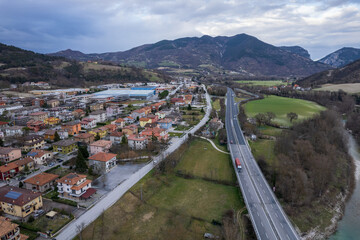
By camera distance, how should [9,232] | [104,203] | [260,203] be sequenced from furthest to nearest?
1. [260,203]
2. [104,203]
3. [9,232]

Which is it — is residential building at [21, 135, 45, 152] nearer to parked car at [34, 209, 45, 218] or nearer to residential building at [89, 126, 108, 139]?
residential building at [89, 126, 108, 139]

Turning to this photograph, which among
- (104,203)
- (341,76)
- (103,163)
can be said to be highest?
(341,76)

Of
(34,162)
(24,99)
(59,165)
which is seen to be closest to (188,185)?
(59,165)

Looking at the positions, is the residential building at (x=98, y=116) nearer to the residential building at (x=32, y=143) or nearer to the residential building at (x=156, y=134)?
the residential building at (x=32, y=143)

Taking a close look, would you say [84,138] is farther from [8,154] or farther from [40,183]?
[40,183]

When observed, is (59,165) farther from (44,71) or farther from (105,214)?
(44,71)

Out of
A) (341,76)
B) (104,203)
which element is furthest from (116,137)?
(341,76)
